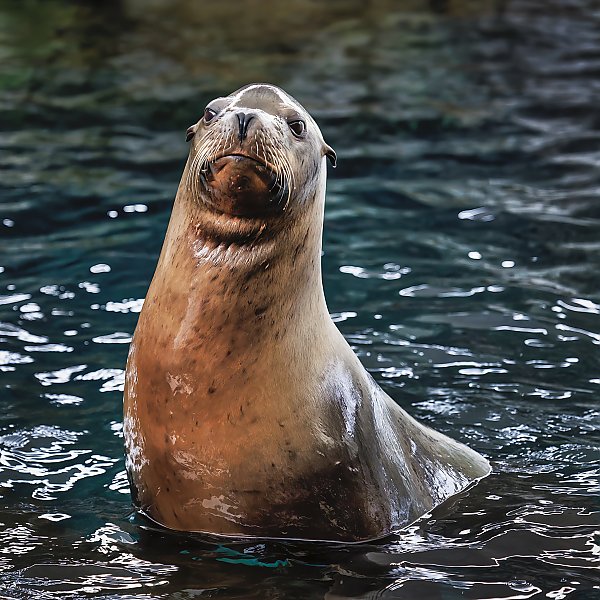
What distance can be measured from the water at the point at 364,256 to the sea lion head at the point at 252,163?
100 cm

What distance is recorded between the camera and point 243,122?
3.52 m

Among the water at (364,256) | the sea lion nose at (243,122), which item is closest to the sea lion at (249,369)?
the sea lion nose at (243,122)

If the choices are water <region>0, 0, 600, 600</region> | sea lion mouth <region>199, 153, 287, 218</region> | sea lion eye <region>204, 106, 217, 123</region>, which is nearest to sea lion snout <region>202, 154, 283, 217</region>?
sea lion mouth <region>199, 153, 287, 218</region>

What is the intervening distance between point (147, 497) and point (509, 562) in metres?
1.14

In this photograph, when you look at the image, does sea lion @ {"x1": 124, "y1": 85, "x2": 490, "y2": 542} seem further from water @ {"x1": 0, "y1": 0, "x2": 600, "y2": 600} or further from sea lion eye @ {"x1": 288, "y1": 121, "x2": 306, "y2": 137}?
water @ {"x1": 0, "y1": 0, "x2": 600, "y2": 600}

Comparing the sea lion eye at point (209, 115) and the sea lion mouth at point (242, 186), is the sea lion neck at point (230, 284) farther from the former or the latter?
the sea lion eye at point (209, 115)

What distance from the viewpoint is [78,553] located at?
3.69 m

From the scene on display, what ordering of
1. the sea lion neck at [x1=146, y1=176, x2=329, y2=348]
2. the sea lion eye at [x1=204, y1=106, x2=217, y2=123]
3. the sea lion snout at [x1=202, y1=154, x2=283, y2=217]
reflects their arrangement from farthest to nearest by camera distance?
the sea lion eye at [x1=204, y1=106, x2=217, y2=123], the sea lion neck at [x1=146, y1=176, x2=329, y2=348], the sea lion snout at [x1=202, y1=154, x2=283, y2=217]

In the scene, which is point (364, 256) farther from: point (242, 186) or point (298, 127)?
point (242, 186)

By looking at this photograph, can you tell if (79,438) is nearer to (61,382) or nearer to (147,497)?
(61,382)

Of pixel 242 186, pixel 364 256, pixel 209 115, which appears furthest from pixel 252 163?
pixel 364 256

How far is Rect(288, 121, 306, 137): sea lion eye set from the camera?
3.76 m

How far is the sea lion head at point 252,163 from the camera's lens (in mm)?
3500

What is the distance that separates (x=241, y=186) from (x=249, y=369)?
54 centimetres
